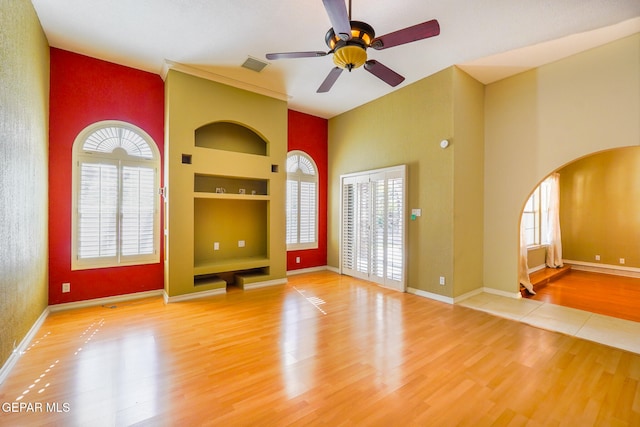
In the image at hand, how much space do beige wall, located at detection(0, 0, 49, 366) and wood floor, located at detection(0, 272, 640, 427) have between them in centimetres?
47

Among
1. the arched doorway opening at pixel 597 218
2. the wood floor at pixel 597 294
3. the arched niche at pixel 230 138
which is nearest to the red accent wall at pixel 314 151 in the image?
the arched niche at pixel 230 138

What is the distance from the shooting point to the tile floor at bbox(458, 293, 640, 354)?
3164 mm

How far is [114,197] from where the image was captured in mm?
4332

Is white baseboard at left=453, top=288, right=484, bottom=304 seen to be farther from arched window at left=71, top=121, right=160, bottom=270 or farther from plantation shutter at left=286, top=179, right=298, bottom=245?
arched window at left=71, top=121, right=160, bottom=270

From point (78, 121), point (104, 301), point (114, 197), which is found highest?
point (78, 121)

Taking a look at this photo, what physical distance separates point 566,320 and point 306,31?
500 centimetres

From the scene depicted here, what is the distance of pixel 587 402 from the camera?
2.12 meters

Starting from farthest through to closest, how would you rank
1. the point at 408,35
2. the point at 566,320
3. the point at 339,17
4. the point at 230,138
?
1. the point at 230,138
2. the point at 566,320
3. the point at 408,35
4. the point at 339,17

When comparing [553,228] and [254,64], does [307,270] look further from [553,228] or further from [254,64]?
[553,228]

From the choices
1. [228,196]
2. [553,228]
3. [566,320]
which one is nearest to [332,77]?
[228,196]

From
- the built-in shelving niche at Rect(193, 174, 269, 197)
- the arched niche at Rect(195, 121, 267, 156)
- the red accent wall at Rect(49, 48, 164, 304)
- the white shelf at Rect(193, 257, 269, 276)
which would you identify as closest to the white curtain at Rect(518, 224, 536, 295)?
the white shelf at Rect(193, 257, 269, 276)

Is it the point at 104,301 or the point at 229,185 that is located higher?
the point at 229,185

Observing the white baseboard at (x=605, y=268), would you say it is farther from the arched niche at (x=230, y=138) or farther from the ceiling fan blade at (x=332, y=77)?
the arched niche at (x=230, y=138)

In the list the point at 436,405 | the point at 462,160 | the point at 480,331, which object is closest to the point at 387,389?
the point at 436,405
